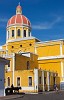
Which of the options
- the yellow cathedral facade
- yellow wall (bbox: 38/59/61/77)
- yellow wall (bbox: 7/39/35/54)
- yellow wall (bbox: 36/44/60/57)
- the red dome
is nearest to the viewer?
the yellow cathedral facade

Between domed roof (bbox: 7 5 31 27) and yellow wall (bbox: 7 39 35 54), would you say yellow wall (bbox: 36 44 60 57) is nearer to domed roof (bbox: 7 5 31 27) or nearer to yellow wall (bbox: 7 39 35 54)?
yellow wall (bbox: 7 39 35 54)

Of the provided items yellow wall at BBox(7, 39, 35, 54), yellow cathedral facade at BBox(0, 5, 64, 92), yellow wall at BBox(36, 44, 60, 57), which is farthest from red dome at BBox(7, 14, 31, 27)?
yellow wall at BBox(36, 44, 60, 57)

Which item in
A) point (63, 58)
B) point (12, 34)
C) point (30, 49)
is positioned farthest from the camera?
point (12, 34)

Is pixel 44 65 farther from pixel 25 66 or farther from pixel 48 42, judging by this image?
pixel 25 66

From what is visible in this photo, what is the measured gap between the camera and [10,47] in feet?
226

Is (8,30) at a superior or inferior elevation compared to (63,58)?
superior

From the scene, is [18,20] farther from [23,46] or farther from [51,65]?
[51,65]

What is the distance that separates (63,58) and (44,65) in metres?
5.30

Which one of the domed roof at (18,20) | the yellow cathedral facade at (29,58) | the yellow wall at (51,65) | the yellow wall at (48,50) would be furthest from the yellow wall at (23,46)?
the domed roof at (18,20)

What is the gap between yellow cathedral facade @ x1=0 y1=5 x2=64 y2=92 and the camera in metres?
49.0

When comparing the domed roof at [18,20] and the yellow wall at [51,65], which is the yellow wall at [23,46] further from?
the domed roof at [18,20]

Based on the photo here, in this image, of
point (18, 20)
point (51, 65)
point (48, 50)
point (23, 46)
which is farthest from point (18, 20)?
point (51, 65)

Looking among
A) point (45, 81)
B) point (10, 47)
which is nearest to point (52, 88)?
point (45, 81)

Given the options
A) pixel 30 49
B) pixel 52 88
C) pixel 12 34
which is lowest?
pixel 52 88
